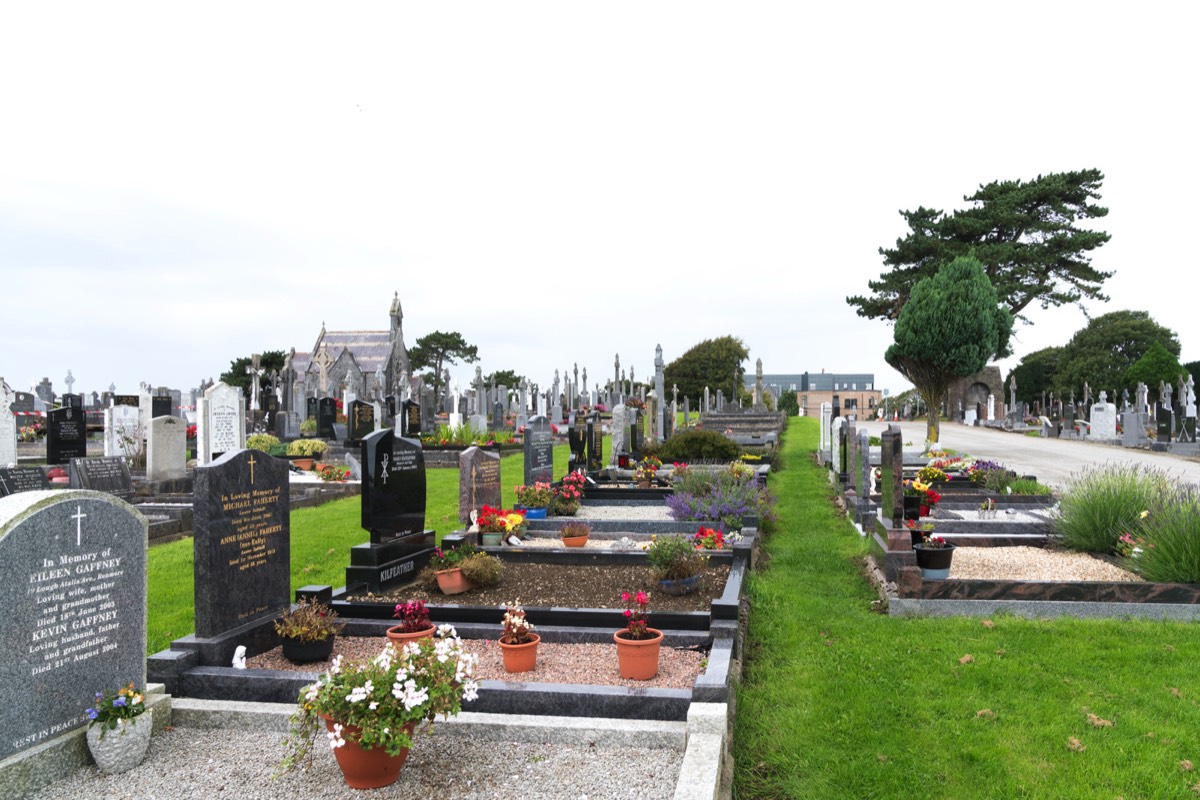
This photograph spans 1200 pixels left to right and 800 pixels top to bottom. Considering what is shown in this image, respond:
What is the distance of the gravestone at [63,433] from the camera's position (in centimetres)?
1977

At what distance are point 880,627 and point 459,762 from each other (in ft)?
14.3

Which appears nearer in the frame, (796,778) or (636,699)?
(796,778)

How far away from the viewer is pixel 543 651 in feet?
21.1

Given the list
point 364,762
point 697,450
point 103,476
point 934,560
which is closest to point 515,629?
point 364,762

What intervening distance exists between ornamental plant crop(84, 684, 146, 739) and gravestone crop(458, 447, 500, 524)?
6263 millimetres

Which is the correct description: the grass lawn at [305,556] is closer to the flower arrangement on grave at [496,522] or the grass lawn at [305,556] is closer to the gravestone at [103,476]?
the flower arrangement on grave at [496,522]

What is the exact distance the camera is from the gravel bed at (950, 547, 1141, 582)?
8672 millimetres

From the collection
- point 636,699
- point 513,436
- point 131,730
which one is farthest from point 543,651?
point 513,436

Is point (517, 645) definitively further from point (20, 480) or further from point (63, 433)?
point (63, 433)

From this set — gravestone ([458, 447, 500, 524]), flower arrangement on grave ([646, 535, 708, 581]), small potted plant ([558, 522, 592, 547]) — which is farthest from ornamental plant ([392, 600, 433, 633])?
gravestone ([458, 447, 500, 524])

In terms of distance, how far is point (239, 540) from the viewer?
6.34m

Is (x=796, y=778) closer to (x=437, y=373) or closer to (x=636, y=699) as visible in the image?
(x=636, y=699)

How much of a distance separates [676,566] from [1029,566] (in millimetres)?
4537

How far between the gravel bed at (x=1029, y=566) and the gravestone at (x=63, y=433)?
2002 centimetres
